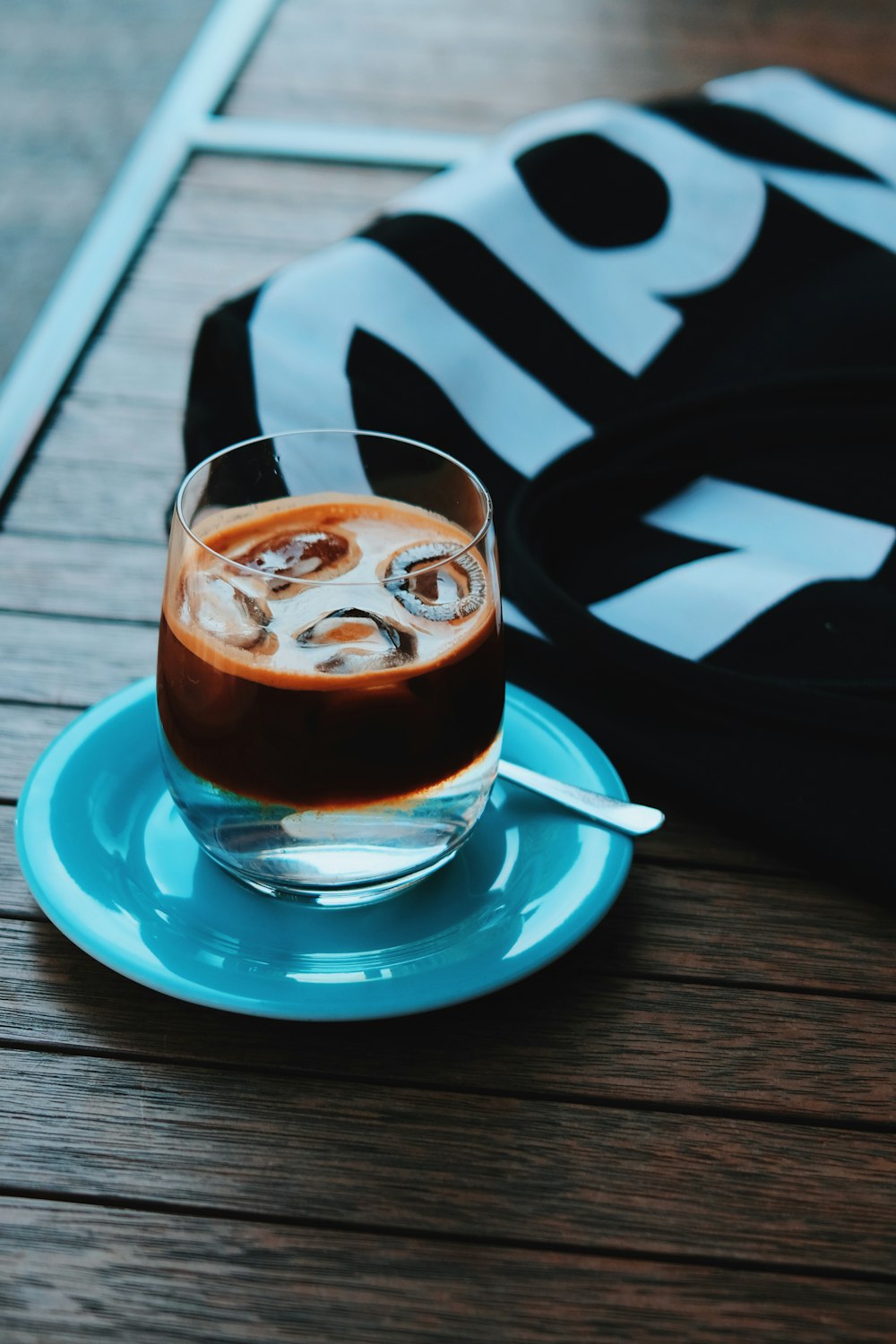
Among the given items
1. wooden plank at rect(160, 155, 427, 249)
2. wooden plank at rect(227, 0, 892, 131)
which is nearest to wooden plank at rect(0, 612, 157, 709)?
wooden plank at rect(160, 155, 427, 249)

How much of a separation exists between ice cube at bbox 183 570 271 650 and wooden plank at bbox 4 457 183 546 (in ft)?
1.10

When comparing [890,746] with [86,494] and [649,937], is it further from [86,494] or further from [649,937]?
[86,494]

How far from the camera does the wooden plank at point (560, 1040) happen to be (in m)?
0.46

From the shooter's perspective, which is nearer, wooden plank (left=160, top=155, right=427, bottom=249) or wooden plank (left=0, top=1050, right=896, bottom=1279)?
wooden plank (left=0, top=1050, right=896, bottom=1279)

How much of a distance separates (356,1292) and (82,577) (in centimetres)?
46

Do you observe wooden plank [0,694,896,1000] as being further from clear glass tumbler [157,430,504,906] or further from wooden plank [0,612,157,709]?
wooden plank [0,612,157,709]

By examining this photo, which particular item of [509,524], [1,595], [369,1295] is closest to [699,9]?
[509,524]

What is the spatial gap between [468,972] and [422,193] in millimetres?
671

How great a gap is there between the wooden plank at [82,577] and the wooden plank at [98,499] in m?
0.01

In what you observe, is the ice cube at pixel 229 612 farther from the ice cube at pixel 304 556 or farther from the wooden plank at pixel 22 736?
the wooden plank at pixel 22 736

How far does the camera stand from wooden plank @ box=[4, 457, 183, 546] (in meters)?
0.79

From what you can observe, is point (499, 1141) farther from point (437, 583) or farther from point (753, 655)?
point (753, 655)

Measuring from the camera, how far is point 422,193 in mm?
957

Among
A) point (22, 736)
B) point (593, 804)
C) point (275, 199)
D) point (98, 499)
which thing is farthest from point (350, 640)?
point (275, 199)
